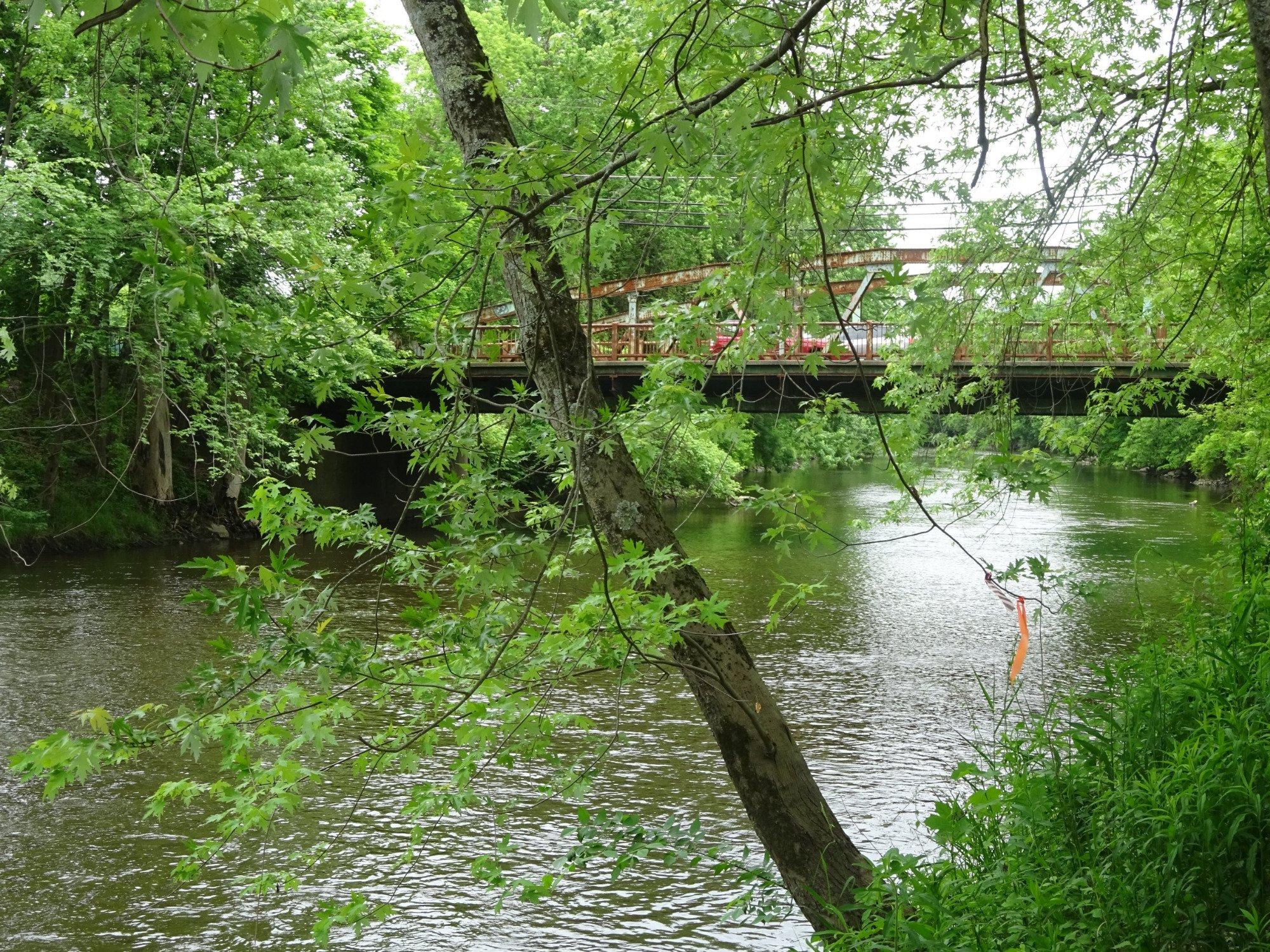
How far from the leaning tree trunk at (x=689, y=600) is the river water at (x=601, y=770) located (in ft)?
2.40

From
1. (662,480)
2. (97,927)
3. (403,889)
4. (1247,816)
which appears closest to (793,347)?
(662,480)

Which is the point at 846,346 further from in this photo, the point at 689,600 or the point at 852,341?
the point at 689,600

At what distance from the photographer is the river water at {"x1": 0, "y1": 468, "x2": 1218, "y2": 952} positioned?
5914mm

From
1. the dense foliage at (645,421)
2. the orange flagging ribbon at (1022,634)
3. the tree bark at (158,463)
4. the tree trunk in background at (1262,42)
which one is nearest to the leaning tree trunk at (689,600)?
the dense foliage at (645,421)

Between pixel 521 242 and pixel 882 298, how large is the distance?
121 centimetres

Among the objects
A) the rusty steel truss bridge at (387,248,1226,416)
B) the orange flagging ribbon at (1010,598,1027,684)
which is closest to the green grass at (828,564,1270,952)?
the orange flagging ribbon at (1010,598,1027,684)

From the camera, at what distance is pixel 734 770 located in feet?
13.9

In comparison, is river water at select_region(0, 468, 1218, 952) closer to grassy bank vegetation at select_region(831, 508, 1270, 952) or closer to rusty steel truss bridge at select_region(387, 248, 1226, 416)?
rusty steel truss bridge at select_region(387, 248, 1226, 416)

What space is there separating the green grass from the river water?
114 cm

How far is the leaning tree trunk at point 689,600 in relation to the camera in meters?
3.98

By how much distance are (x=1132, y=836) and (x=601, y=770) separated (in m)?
5.50

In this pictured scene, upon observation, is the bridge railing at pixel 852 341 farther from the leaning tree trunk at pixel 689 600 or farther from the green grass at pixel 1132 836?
the green grass at pixel 1132 836

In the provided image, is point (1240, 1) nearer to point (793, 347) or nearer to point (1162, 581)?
point (793, 347)

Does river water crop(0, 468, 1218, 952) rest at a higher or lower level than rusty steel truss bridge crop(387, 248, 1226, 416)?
lower
